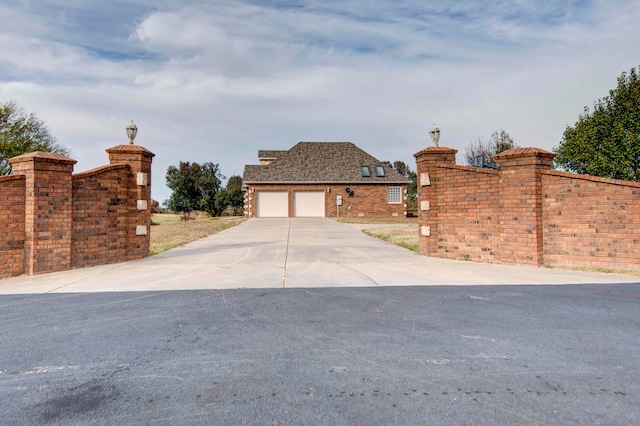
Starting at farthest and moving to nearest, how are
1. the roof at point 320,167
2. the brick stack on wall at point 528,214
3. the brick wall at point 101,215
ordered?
the roof at point 320,167 → the brick wall at point 101,215 → the brick stack on wall at point 528,214

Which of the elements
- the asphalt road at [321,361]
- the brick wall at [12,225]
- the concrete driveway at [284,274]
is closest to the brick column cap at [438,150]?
the concrete driveway at [284,274]

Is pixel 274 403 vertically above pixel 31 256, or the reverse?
pixel 31 256

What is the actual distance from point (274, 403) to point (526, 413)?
163 cm

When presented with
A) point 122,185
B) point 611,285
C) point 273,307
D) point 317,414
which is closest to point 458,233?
point 611,285

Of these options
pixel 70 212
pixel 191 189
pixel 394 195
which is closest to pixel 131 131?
pixel 70 212

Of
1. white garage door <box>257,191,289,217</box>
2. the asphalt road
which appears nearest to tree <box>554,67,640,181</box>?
the asphalt road

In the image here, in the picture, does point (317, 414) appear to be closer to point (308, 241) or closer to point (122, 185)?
point (122, 185)

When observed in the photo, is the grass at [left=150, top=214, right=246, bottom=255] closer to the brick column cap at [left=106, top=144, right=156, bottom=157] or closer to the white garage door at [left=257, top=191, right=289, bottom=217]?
the brick column cap at [left=106, top=144, right=156, bottom=157]

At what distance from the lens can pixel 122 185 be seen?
337 inches

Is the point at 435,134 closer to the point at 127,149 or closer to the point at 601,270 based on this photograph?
the point at 601,270

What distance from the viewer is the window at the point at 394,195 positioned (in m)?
32.5

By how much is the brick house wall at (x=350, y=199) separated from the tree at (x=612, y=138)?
14.2 metres

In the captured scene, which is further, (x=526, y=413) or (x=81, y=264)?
(x=81, y=264)

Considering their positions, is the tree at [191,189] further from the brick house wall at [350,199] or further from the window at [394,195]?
the window at [394,195]
